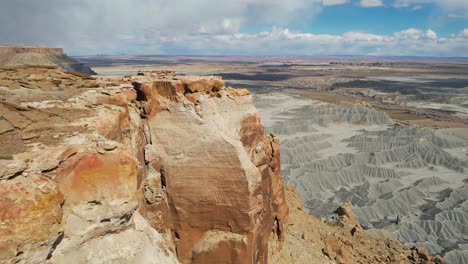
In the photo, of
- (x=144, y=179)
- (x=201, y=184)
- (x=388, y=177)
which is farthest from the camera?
(x=388, y=177)

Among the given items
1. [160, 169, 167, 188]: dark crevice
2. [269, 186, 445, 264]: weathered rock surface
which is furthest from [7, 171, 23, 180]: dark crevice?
[269, 186, 445, 264]: weathered rock surface

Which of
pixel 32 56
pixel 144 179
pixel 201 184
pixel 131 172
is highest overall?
pixel 131 172

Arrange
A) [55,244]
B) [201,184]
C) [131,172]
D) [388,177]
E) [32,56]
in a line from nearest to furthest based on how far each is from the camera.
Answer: [55,244] → [131,172] → [201,184] → [388,177] → [32,56]

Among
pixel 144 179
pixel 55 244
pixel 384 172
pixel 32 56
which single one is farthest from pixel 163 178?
pixel 32 56

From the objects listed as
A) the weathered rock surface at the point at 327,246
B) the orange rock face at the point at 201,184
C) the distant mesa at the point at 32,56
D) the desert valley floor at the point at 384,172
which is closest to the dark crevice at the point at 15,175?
the orange rock face at the point at 201,184

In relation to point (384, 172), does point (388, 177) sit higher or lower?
lower

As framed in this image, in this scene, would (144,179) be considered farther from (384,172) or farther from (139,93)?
(384,172)

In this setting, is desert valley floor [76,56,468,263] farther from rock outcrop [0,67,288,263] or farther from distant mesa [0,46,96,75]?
distant mesa [0,46,96,75]

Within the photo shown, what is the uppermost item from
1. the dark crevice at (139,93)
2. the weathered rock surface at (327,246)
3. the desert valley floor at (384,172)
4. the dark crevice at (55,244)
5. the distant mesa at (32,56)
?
the dark crevice at (139,93)

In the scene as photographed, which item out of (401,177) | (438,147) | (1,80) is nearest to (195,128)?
(1,80)

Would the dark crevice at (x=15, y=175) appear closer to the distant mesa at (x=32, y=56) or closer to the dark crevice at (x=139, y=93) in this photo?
the dark crevice at (x=139, y=93)
